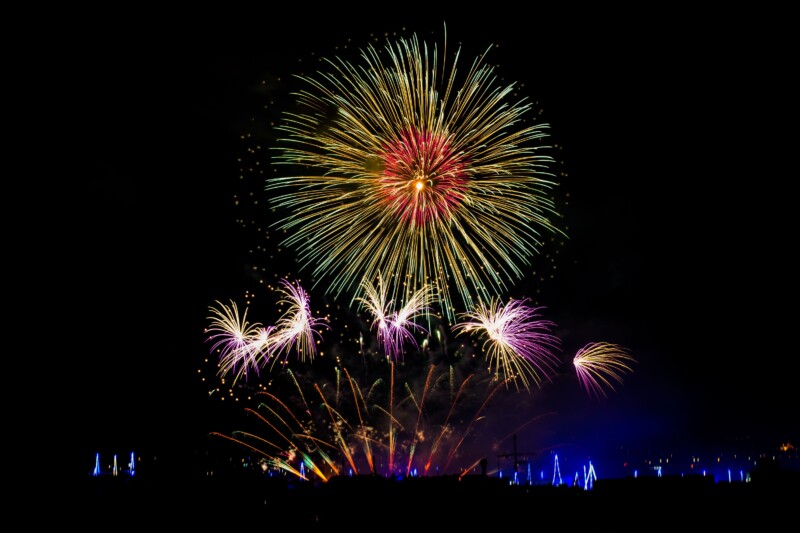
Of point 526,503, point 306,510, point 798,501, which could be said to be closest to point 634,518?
point 526,503

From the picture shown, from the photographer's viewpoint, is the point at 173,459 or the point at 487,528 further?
the point at 173,459

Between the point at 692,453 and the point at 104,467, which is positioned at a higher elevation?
the point at 104,467

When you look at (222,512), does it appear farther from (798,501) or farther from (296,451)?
(296,451)

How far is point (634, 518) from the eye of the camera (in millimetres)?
18406

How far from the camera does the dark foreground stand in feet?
49.9

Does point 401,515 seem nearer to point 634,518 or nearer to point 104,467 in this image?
point 634,518

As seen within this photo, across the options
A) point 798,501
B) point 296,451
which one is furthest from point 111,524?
point 296,451

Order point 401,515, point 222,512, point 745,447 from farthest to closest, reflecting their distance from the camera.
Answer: point 745,447, point 401,515, point 222,512

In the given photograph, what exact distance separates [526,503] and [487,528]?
243 centimetres

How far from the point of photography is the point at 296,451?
52.3 meters

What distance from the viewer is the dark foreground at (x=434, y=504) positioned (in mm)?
15211

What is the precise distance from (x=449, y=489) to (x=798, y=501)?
9420mm

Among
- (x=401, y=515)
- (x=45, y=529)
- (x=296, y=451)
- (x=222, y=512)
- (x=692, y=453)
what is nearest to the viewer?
(x=45, y=529)

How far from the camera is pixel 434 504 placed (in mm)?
17656
